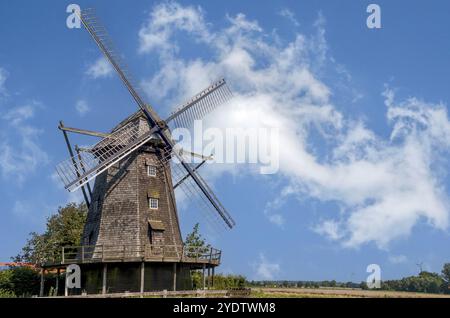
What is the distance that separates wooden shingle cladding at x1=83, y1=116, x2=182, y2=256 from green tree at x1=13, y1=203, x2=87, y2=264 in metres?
13.1

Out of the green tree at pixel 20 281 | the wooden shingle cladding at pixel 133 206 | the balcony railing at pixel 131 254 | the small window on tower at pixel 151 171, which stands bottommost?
the green tree at pixel 20 281

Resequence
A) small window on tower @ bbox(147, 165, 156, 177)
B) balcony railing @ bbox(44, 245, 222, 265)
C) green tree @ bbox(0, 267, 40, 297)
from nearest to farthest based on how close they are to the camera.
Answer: balcony railing @ bbox(44, 245, 222, 265)
small window on tower @ bbox(147, 165, 156, 177)
green tree @ bbox(0, 267, 40, 297)

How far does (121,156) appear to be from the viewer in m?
29.3

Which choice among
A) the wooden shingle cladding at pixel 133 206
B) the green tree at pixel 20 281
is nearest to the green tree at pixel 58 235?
the green tree at pixel 20 281

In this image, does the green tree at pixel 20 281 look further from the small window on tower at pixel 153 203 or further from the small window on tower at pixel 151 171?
the small window on tower at pixel 151 171

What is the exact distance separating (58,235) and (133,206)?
1992cm

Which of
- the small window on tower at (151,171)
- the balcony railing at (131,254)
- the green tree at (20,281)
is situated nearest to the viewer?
the balcony railing at (131,254)

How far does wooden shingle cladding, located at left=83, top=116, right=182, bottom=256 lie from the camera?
2830 cm

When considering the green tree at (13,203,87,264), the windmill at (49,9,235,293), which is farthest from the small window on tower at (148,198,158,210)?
the green tree at (13,203,87,264)

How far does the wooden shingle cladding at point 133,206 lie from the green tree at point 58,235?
1313 centimetres

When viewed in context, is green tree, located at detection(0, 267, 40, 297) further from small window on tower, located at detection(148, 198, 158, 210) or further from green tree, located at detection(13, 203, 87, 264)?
small window on tower, located at detection(148, 198, 158, 210)

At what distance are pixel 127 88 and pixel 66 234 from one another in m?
17.8

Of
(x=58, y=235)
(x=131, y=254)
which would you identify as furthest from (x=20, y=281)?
(x=131, y=254)

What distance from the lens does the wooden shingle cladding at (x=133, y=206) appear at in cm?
2830
